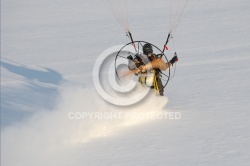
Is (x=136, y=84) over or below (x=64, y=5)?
below

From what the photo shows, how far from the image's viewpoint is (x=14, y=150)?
579 inches

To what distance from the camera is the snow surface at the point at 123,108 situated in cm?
1273

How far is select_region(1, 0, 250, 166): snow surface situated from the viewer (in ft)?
41.8

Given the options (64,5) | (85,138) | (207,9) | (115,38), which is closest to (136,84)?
(85,138)

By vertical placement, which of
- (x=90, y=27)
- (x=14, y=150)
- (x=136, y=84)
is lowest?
(x=14, y=150)

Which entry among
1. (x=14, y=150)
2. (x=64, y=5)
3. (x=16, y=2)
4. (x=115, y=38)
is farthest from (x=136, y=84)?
(x=16, y=2)

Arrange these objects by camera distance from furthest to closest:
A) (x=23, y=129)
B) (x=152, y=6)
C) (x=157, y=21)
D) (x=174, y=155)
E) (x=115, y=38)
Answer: (x=152, y=6) → (x=157, y=21) → (x=115, y=38) → (x=23, y=129) → (x=174, y=155)

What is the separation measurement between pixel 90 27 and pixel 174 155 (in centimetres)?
1804

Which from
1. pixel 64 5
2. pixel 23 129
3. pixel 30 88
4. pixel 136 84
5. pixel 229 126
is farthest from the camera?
pixel 64 5

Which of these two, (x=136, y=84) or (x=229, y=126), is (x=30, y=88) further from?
(x=229, y=126)

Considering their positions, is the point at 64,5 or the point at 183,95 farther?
A: the point at 64,5

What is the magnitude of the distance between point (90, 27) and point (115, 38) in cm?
331

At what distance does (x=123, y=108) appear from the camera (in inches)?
615

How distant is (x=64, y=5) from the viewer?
115 feet
